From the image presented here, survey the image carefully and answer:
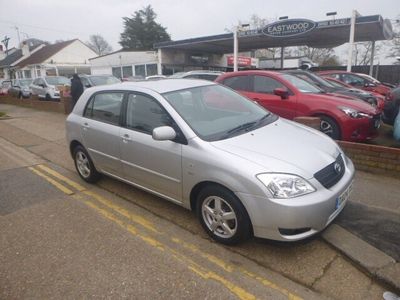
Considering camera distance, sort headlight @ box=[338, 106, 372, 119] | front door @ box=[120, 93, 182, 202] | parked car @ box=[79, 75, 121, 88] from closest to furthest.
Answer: front door @ box=[120, 93, 182, 202]
headlight @ box=[338, 106, 372, 119]
parked car @ box=[79, 75, 121, 88]

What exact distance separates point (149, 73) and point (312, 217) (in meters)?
30.1

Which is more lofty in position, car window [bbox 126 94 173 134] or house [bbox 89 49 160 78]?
house [bbox 89 49 160 78]

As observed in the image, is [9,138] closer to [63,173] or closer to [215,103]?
[63,173]

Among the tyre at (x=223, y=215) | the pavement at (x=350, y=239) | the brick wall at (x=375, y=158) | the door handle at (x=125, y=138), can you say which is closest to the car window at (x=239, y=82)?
the brick wall at (x=375, y=158)

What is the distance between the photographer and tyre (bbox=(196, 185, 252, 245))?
319 cm

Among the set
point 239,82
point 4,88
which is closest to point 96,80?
point 239,82

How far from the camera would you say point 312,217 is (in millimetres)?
2992

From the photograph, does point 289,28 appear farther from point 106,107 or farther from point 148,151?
point 148,151

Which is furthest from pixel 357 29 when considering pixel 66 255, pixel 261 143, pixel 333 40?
pixel 66 255

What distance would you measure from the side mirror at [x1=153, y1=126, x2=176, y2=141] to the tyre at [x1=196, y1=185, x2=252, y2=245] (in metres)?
0.67

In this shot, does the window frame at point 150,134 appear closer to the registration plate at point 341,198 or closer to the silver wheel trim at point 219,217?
the silver wheel trim at point 219,217

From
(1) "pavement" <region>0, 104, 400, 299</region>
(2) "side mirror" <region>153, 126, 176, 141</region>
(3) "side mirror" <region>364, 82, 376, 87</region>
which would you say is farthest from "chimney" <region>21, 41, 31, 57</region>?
(2) "side mirror" <region>153, 126, 176, 141</region>

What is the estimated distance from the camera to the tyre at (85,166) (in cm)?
521

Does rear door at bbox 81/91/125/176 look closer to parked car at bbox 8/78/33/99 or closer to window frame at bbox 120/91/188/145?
window frame at bbox 120/91/188/145
